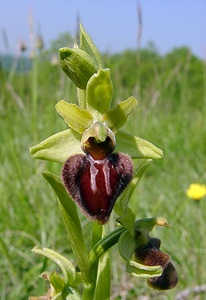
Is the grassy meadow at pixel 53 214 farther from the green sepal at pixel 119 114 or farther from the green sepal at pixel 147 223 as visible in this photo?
the green sepal at pixel 119 114

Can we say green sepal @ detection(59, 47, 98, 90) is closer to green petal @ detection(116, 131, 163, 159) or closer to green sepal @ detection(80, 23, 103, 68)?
green sepal @ detection(80, 23, 103, 68)

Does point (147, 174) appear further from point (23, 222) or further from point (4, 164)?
point (23, 222)

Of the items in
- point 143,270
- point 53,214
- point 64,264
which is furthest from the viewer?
point 53,214

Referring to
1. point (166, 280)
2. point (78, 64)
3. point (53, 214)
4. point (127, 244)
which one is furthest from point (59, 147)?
point (53, 214)

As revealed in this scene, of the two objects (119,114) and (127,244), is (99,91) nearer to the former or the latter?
(119,114)

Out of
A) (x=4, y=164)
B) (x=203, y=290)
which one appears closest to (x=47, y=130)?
(x=4, y=164)

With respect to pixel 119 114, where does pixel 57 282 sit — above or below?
below

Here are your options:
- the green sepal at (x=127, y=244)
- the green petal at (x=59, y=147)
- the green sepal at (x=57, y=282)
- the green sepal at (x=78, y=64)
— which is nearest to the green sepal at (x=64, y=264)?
the green sepal at (x=57, y=282)
